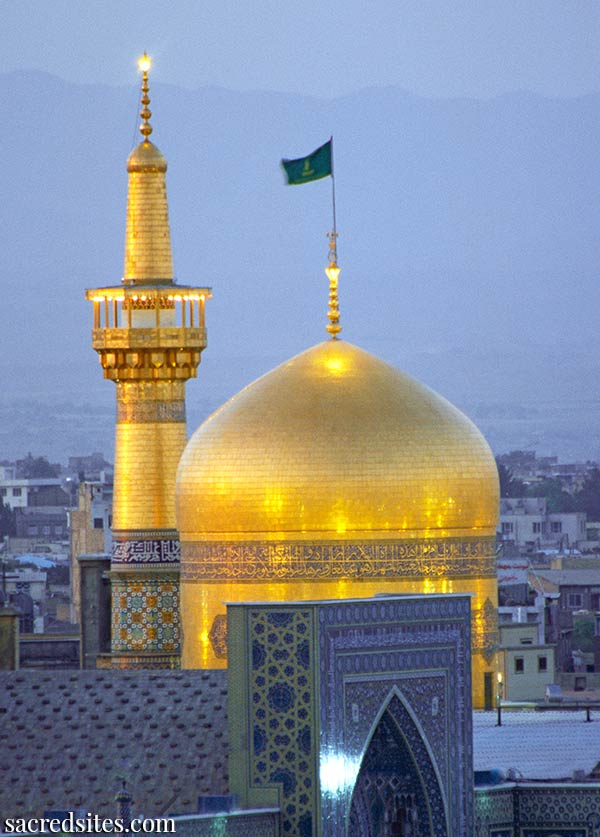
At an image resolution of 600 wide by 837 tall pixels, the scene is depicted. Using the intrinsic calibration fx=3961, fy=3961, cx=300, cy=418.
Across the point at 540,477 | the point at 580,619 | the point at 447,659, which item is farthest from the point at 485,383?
the point at 447,659

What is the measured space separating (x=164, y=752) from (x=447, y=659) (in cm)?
213

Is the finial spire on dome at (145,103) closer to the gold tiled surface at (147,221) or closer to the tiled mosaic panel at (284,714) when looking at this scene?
the gold tiled surface at (147,221)

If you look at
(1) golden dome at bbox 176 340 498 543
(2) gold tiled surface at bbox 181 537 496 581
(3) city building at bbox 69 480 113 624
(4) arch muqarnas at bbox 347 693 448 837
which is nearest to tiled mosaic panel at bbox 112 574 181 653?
(1) golden dome at bbox 176 340 498 543

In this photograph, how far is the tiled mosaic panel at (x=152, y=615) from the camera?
36.9 m

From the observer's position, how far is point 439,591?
1342 inches

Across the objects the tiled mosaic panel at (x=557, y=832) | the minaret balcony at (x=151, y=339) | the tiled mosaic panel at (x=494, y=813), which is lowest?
the tiled mosaic panel at (x=557, y=832)

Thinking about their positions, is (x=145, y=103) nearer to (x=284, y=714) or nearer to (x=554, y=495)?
(x=284, y=714)

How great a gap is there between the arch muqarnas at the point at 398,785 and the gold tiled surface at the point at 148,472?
949 cm

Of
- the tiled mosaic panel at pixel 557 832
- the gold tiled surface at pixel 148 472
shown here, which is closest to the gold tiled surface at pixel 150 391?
the gold tiled surface at pixel 148 472

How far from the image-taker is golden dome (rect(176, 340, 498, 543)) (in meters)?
34.1

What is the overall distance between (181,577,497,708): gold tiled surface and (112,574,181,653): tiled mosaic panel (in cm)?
188

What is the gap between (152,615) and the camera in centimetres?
3691

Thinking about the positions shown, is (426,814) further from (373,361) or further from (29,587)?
(29,587)

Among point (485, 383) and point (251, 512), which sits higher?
point (485, 383)
